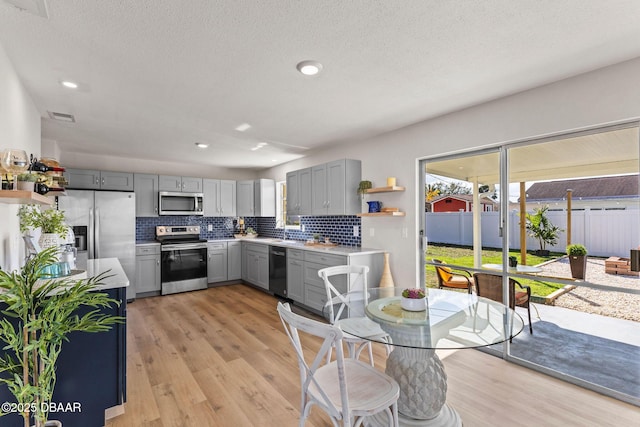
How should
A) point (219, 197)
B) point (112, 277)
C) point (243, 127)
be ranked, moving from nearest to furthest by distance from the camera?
1. point (112, 277)
2. point (243, 127)
3. point (219, 197)

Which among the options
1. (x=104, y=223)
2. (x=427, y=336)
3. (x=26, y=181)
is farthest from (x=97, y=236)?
(x=427, y=336)

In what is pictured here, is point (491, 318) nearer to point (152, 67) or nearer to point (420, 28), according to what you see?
point (420, 28)

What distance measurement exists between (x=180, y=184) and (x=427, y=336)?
5.23 m

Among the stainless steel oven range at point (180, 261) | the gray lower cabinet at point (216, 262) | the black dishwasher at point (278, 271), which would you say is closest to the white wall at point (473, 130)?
the black dishwasher at point (278, 271)

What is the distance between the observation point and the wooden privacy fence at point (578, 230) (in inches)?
93.0

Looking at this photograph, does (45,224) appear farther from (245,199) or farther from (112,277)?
(245,199)

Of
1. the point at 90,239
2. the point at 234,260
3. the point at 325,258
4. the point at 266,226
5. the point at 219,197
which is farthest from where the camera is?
the point at 266,226

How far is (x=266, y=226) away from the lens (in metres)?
6.69

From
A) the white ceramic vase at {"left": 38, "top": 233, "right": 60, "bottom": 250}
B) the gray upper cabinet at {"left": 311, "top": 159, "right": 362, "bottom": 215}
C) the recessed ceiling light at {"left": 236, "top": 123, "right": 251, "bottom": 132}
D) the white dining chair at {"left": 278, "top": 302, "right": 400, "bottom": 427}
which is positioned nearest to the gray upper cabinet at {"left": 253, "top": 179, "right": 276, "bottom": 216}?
the gray upper cabinet at {"left": 311, "top": 159, "right": 362, "bottom": 215}

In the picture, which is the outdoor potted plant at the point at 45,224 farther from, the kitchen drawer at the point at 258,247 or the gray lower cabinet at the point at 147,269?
the kitchen drawer at the point at 258,247

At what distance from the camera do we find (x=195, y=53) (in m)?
2.10

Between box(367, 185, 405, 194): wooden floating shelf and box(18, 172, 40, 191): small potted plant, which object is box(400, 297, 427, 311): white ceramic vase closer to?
box(367, 185, 405, 194): wooden floating shelf

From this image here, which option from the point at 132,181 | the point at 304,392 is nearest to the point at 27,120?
the point at 132,181

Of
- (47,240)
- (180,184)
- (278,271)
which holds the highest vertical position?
(180,184)
